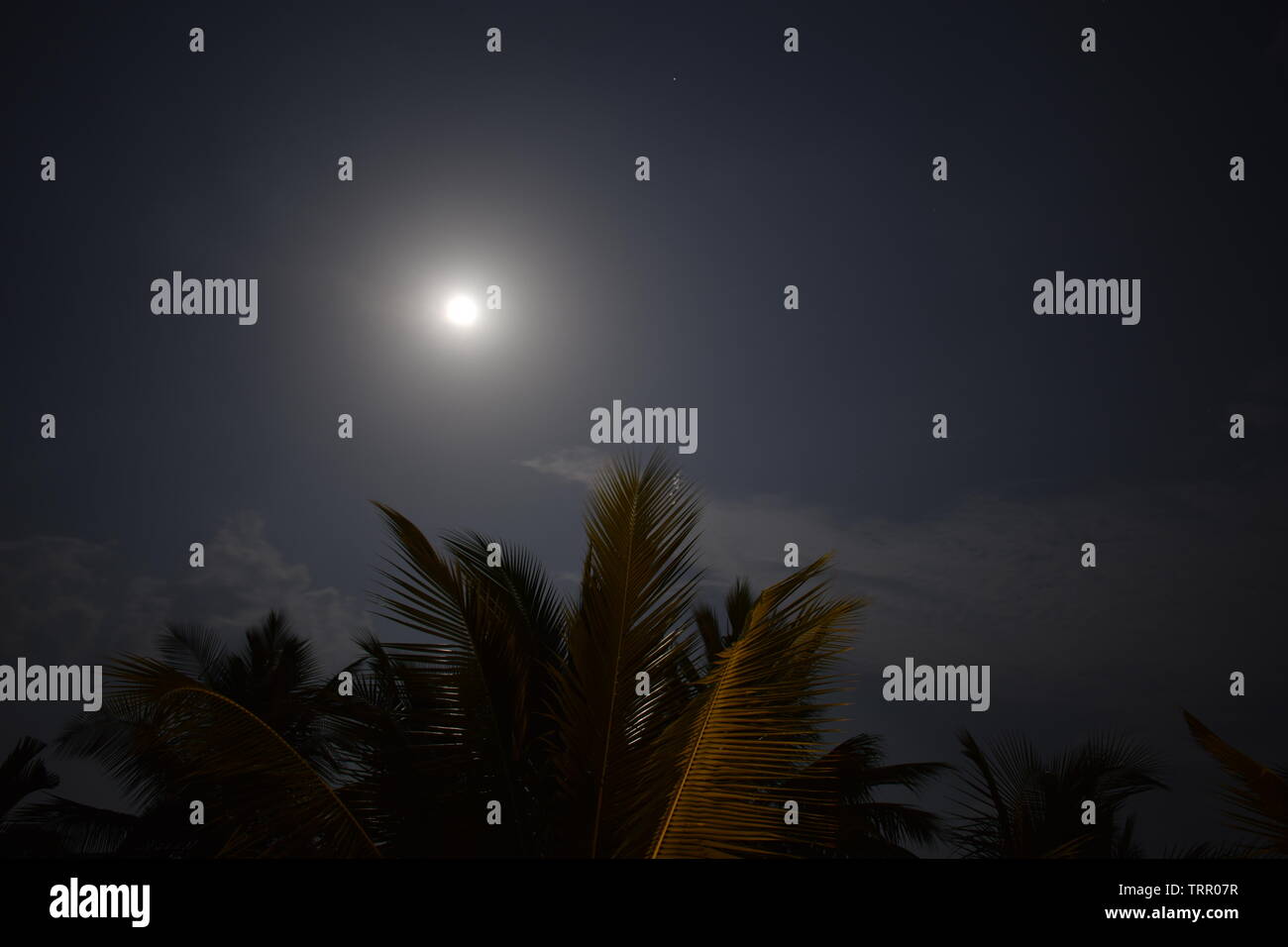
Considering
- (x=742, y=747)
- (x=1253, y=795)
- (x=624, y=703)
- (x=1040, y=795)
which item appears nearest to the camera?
(x=742, y=747)

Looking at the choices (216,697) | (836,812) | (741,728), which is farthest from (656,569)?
(836,812)

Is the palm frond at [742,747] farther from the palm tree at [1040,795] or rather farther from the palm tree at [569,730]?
the palm tree at [1040,795]

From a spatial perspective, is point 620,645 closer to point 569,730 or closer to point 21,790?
point 569,730

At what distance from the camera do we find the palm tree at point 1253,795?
4.96 m

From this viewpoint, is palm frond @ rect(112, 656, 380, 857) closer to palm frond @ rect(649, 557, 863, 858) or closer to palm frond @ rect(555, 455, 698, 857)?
palm frond @ rect(555, 455, 698, 857)

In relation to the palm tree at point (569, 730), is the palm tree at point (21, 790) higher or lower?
lower

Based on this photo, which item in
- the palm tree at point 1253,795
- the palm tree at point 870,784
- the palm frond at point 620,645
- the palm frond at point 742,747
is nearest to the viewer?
the palm frond at point 742,747

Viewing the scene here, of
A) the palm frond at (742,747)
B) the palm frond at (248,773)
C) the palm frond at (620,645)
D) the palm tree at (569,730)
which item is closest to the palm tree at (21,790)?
the palm tree at (569,730)

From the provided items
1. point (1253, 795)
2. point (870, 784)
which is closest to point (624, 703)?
point (1253, 795)

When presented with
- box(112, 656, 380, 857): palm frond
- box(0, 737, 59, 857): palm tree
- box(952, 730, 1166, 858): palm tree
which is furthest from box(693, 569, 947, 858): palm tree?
box(0, 737, 59, 857): palm tree

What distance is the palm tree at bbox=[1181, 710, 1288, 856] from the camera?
4961mm

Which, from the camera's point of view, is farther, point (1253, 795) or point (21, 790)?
point (21, 790)

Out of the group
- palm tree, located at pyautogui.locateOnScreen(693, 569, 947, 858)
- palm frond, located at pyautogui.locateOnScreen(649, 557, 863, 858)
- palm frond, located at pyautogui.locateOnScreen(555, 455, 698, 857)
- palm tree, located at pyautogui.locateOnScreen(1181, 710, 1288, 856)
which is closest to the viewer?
palm frond, located at pyautogui.locateOnScreen(649, 557, 863, 858)

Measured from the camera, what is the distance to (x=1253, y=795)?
511 cm
